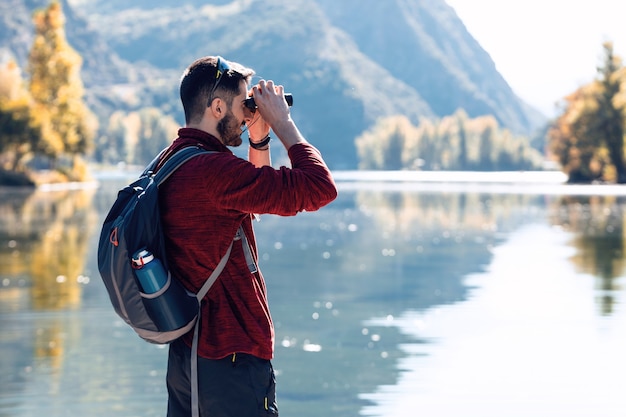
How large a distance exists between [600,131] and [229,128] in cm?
7420

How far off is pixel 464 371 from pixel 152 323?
5.34 meters

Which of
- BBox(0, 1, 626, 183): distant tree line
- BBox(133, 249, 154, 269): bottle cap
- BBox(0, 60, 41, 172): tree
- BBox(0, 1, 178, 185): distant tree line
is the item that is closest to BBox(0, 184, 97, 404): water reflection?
BBox(133, 249, 154, 269): bottle cap

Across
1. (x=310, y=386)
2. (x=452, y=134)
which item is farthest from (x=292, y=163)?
(x=452, y=134)

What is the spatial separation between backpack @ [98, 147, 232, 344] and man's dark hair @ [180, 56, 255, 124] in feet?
0.91

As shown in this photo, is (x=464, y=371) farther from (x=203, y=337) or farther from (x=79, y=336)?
(x=203, y=337)

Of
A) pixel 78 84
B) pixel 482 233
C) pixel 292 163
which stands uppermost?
pixel 78 84

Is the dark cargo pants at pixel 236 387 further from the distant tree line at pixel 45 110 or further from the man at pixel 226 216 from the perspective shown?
the distant tree line at pixel 45 110

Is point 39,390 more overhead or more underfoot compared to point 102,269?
more underfoot

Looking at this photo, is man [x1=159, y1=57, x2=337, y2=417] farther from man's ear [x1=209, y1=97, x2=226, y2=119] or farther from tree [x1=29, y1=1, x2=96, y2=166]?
tree [x1=29, y1=1, x2=96, y2=166]

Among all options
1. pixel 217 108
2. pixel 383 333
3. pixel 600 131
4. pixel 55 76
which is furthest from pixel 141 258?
pixel 600 131

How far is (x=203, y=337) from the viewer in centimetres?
310

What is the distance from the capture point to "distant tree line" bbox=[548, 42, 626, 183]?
74438mm

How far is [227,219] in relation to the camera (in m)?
3.12

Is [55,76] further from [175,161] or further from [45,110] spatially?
[175,161]
